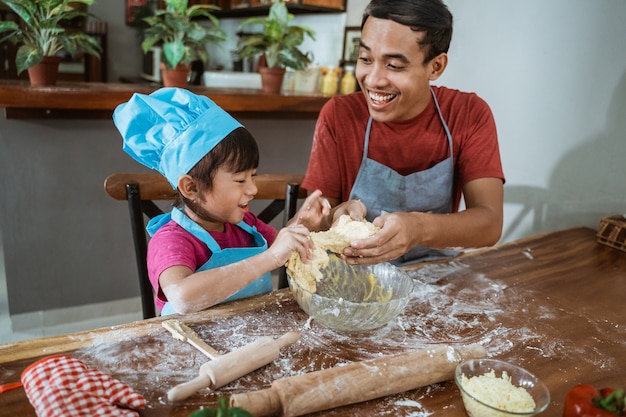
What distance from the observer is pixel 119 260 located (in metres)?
3.05

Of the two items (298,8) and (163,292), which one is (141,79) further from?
(163,292)

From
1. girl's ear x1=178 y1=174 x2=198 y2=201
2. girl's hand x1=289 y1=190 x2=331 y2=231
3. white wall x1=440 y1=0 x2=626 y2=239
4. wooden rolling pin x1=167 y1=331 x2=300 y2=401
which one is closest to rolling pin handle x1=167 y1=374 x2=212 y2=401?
wooden rolling pin x1=167 y1=331 x2=300 y2=401

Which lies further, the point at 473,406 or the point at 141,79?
the point at 141,79

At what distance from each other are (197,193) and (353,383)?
72 cm

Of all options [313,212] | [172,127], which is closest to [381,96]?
[313,212]

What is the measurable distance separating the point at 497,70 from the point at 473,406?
7.37 ft

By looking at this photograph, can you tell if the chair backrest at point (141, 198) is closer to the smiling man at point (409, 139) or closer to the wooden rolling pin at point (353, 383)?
the smiling man at point (409, 139)

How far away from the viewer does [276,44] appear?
10.3 ft

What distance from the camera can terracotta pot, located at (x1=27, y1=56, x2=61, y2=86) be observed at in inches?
97.6

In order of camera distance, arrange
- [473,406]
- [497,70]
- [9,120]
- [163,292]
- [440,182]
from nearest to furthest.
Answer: [473,406] → [163,292] → [440,182] → [9,120] → [497,70]

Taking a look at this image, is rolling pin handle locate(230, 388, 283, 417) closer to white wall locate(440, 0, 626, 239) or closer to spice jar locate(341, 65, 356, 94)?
white wall locate(440, 0, 626, 239)

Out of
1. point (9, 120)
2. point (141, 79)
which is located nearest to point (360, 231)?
point (9, 120)

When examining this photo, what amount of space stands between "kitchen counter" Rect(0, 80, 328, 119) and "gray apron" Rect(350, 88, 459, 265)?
1.17 m

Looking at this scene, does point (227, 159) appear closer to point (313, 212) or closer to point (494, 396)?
point (313, 212)
